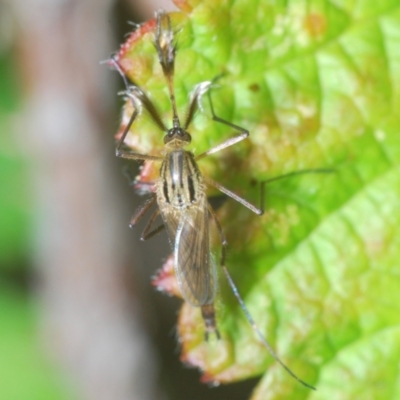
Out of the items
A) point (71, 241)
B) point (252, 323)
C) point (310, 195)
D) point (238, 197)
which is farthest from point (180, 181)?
point (71, 241)

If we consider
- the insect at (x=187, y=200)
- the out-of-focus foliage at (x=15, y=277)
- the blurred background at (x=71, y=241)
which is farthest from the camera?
the out-of-focus foliage at (x=15, y=277)

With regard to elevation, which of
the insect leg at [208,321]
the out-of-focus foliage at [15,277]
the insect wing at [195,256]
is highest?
the insect wing at [195,256]

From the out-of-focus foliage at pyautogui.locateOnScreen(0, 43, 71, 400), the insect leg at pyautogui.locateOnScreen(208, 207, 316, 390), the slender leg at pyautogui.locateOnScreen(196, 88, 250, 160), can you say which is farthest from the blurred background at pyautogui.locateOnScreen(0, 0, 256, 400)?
the slender leg at pyautogui.locateOnScreen(196, 88, 250, 160)

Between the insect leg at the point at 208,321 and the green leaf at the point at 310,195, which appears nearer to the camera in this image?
the green leaf at the point at 310,195

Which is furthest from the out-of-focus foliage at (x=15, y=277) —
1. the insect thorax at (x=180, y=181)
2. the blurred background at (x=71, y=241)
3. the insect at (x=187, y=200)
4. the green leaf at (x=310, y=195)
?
the green leaf at (x=310, y=195)

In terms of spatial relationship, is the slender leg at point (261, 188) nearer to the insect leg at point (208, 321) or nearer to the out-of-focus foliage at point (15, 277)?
the insect leg at point (208, 321)

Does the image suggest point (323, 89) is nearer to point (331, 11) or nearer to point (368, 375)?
point (331, 11)

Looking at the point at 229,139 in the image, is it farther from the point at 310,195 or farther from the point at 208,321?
the point at 208,321
